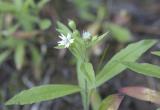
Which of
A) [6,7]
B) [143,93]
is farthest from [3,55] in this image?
[143,93]

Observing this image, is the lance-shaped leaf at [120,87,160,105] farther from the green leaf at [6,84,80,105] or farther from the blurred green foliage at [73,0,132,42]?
the blurred green foliage at [73,0,132,42]

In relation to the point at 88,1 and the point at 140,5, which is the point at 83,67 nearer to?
the point at 88,1

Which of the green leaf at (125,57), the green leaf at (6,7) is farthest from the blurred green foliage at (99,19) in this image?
the green leaf at (125,57)

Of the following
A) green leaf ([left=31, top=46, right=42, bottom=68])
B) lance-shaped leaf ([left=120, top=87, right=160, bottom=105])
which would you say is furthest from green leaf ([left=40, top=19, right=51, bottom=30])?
lance-shaped leaf ([left=120, top=87, right=160, bottom=105])

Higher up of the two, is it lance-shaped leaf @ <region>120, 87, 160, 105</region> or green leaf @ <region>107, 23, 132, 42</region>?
green leaf @ <region>107, 23, 132, 42</region>

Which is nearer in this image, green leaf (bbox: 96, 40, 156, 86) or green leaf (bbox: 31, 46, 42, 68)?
green leaf (bbox: 96, 40, 156, 86)

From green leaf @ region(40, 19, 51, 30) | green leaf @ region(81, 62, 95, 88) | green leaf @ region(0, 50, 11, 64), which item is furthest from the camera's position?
green leaf @ region(0, 50, 11, 64)

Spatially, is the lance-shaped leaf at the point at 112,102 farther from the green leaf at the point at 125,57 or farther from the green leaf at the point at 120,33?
the green leaf at the point at 120,33

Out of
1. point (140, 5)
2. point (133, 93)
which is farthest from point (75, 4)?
point (133, 93)
